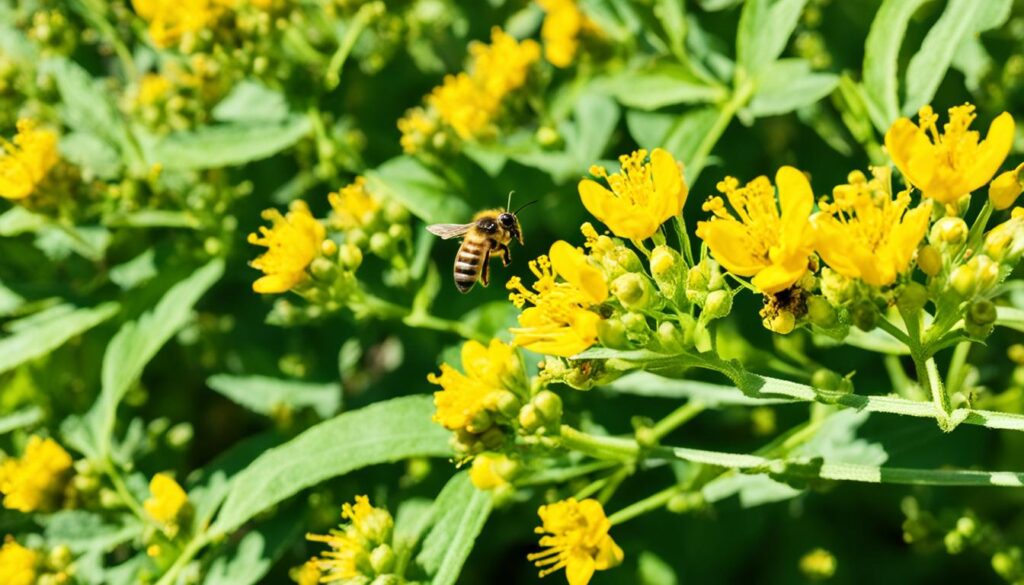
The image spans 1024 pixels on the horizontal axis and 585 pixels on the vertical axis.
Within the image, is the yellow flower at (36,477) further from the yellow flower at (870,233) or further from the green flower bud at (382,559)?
the yellow flower at (870,233)

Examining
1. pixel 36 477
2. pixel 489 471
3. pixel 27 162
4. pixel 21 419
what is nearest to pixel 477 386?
pixel 489 471

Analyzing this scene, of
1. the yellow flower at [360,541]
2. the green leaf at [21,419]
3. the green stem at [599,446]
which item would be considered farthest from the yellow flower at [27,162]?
the green stem at [599,446]

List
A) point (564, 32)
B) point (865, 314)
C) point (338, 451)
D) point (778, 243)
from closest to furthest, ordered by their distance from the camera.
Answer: point (865, 314), point (778, 243), point (338, 451), point (564, 32)

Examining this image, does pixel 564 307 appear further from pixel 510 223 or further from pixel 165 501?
pixel 165 501

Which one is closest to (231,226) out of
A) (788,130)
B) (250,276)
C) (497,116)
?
(250,276)

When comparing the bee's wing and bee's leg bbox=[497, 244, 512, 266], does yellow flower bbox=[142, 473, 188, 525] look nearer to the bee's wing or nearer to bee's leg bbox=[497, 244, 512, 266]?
the bee's wing

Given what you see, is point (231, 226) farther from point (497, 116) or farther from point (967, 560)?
point (967, 560)

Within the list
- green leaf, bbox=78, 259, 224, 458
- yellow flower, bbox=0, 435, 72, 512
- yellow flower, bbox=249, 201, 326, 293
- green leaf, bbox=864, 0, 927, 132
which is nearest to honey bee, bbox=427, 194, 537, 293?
yellow flower, bbox=249, 201, 326, 293
